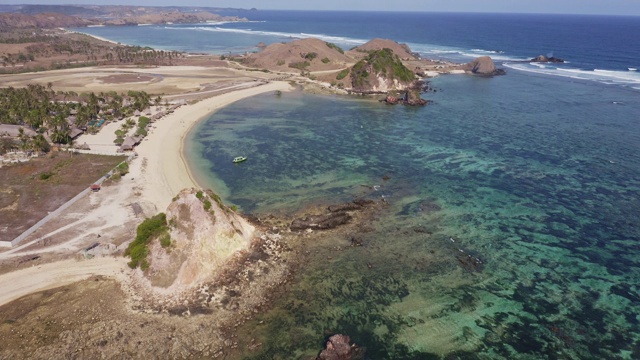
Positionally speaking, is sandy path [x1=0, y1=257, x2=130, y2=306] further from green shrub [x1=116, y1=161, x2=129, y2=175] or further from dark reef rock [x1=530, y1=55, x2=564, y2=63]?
dark reef rock [x1=530, y1=55, x2=564, y2=63]

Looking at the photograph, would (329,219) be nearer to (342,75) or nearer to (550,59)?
(342,75)

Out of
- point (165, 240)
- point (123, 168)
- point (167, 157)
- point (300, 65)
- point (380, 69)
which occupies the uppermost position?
point (300, 65)

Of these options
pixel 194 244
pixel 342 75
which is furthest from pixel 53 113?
pixel 342 75

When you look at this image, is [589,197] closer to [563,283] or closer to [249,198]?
[563,283]

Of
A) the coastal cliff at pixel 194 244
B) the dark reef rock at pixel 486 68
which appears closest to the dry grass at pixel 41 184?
the coastal cliff at pixel 194 244

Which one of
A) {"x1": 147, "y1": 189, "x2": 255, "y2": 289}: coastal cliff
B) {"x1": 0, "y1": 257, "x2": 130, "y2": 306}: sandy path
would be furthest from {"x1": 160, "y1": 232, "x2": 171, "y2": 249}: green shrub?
{"x1": 0, "y1": 257, "x2": 130, "y2": 306}: sandy path

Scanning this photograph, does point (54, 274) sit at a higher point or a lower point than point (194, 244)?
lower
